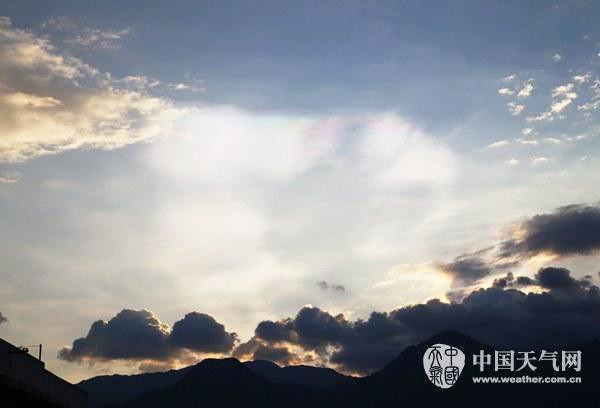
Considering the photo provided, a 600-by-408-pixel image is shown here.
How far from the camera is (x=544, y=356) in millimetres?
106812

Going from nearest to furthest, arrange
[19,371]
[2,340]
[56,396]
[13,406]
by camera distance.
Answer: [2,340] < [19,371] < [13,406] < [56,396]

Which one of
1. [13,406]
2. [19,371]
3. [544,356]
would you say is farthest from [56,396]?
[544,356]

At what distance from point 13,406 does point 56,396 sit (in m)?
4.29

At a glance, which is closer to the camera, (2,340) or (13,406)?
(2,340)

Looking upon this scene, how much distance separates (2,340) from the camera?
129 ft

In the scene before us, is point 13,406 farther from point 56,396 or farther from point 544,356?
point 544,356

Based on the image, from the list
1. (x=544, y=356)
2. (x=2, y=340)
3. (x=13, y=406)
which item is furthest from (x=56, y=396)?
(x=544, y=356)

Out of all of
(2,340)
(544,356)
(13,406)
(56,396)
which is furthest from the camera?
Answer: (544,356)

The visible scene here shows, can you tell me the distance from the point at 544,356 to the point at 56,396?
8118 cm

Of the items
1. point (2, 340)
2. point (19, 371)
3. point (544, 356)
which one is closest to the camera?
point (2, 340)

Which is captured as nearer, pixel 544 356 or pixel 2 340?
pixel 2 340

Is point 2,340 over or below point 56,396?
over

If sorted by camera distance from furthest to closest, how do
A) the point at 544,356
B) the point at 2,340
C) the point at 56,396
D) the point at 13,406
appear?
1. the point at 544,356
2. the point at 56,396
3. the point at 13,406
4. the point at 2,340

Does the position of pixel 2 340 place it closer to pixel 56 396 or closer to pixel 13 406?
pixel 13 406
